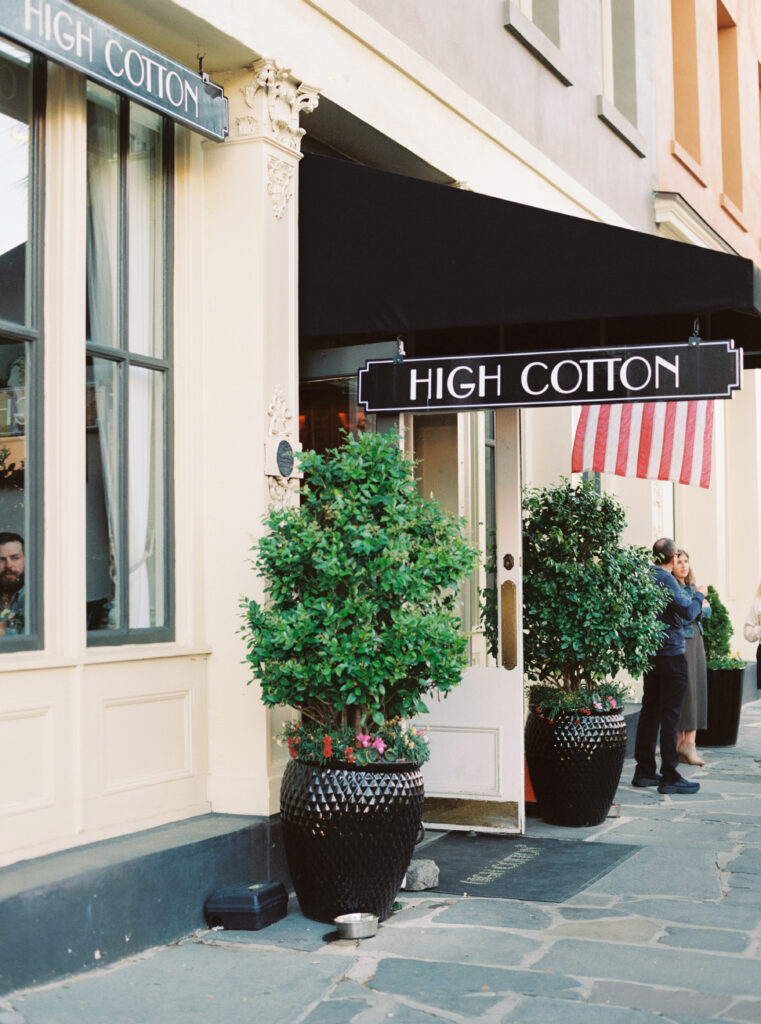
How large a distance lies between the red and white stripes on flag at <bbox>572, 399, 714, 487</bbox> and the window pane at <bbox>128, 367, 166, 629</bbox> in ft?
14.7

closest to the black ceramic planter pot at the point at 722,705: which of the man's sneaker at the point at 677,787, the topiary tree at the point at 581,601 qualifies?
the man's sneaker at the point at 677,787

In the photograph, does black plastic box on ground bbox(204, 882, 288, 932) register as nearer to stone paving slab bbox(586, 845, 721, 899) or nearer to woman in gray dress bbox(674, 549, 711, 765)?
stone paving slab bbox(586, 845, 721, 899)

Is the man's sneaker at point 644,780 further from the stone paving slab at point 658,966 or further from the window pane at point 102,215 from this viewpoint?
the window pane at point 102,215

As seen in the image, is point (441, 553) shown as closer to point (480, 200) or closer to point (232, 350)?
point (232, 350)

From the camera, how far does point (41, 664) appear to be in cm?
523

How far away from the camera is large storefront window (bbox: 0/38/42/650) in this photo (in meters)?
5.32

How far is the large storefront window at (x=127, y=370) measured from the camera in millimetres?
5820

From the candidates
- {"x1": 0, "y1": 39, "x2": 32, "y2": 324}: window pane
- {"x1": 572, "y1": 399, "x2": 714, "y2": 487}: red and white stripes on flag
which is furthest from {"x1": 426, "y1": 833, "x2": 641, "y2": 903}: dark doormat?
{"x1": 0, "y1": 39, "x2": 32, "y2": 324}: window pane

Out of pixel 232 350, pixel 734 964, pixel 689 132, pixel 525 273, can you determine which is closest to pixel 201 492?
pixel 232 350

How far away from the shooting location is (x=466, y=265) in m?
6.64

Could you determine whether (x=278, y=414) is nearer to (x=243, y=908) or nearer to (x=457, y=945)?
(x=243, y=908)

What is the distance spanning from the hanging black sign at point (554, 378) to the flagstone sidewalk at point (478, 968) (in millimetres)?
2534

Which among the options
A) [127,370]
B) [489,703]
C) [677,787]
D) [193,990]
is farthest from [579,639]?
[193,990]

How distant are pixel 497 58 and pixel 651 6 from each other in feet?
15.7
